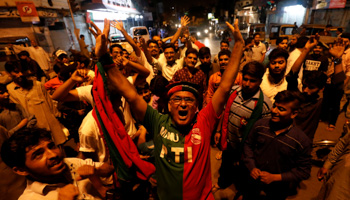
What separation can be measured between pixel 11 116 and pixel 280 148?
4142mm

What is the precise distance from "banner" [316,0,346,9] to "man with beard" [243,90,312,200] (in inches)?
871

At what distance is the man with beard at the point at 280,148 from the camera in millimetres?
2000

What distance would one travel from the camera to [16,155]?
4.17ft

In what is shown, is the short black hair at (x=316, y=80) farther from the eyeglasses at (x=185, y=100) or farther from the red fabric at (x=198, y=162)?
the eyeglasses at (x=185, y=100)

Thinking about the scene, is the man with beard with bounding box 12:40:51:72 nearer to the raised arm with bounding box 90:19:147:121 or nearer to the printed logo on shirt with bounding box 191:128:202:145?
the raised arm with bounding box 90:19:147:121

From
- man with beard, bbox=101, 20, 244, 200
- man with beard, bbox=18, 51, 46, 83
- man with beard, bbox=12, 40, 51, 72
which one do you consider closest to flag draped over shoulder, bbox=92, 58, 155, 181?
man with beard, bbox=101, 20, 244, 200

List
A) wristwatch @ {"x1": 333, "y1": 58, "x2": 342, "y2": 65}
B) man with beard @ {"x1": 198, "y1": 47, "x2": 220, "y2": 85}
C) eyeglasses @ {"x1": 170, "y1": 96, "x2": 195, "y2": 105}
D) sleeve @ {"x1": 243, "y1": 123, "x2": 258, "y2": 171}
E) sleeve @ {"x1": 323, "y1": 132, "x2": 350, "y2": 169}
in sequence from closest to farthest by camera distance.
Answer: eyeglasses @ {"x1": 170, "y1": 96, "x2": 195, "y2": 105}, sleeve @ {"x1": 323, "y1": 132, "x2": 350, "y2": 169}, sleeve @ {"x1": 243, "y1": 123, "x2": 258, "y2": 171}, man with beard @ {"x1": 198, "y1": 47, "x2": 220, "y2": 85}, wristwatch @ {"x1": 333, "y1": 58, "x2": 342, "y2": 65}

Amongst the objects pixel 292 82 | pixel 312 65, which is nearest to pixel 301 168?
pixel 292 82

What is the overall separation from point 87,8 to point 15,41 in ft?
25.8

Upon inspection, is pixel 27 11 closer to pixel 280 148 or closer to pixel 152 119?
pixel 152 119

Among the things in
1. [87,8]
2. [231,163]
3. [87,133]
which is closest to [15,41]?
[87,8]

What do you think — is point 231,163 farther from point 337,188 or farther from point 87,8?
point 87,8

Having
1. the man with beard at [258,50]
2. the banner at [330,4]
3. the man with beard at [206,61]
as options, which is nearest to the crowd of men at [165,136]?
the man with beard at [206,61]

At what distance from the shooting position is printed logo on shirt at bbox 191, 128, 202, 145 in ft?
5.38
